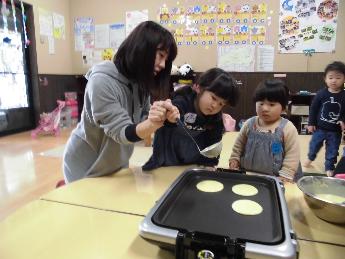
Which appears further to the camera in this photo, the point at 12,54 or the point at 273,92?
the point at 12,54

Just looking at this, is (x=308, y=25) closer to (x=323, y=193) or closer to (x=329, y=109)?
(x=329, y=109)

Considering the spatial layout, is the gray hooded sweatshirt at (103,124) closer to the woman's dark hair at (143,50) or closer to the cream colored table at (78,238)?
the woman's dark hair at (143,50)

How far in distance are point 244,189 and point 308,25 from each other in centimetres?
385

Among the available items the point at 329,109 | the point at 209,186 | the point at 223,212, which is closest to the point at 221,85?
the point at 209,186

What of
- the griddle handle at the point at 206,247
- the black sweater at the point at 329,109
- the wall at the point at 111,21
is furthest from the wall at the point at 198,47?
the griddle handle at the point at 206,247

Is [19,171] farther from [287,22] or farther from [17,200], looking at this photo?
[287,22]

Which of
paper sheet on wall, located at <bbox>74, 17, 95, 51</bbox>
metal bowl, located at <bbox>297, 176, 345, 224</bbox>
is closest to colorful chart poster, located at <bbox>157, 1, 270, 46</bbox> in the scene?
paper sheet on wall, located at <bbox>74, 17, 95, 51</bbox>

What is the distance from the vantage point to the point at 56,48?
187 inches

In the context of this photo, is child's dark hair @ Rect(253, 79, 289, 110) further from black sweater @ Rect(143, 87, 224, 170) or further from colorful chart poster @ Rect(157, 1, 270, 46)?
colorful chart poster @ Rect(157, 1, 270, 46)

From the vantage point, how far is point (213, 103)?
115 centimetres

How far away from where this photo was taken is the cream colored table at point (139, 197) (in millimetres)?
668

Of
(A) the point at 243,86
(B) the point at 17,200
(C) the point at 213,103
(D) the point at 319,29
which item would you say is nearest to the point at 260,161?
(C) the point at 213,103

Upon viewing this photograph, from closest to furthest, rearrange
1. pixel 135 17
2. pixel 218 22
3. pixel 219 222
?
pixel 219 222, pixel 218 22, pixel 135 17

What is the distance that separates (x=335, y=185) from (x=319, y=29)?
3.74m
